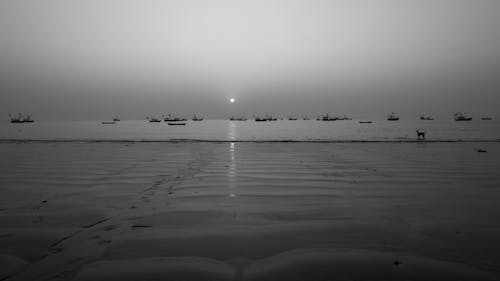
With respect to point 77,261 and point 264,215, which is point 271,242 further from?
point 77,261

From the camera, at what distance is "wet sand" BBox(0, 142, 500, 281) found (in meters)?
3.71

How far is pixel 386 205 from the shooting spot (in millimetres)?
6844

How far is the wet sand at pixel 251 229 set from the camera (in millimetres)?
3709

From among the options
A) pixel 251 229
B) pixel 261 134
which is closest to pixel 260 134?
pixel 261 134

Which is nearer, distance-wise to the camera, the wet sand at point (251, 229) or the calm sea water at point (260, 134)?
the wet sand at point (251, 229)

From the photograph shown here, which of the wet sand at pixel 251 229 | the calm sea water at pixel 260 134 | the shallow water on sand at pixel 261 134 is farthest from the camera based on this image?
the calm sea water at pixel 260 134

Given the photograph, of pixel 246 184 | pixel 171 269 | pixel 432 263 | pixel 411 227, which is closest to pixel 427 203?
pixel 411 227

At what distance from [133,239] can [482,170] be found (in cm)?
1368

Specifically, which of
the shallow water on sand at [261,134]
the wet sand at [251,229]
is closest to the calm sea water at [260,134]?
the shallow water on sand at [261,134]

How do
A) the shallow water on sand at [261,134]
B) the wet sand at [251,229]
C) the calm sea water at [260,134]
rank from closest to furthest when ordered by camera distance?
the wet sand at [251,229], the shallow water on sand at [261,134], the calm sea water at [260,134]

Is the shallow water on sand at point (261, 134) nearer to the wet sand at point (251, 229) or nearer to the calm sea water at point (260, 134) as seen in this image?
the calm sea water at point (260, 134)

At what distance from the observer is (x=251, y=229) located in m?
5.22

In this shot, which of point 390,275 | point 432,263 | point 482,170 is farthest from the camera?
point 482,170

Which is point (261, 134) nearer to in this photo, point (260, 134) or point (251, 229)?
point (260, 134)
